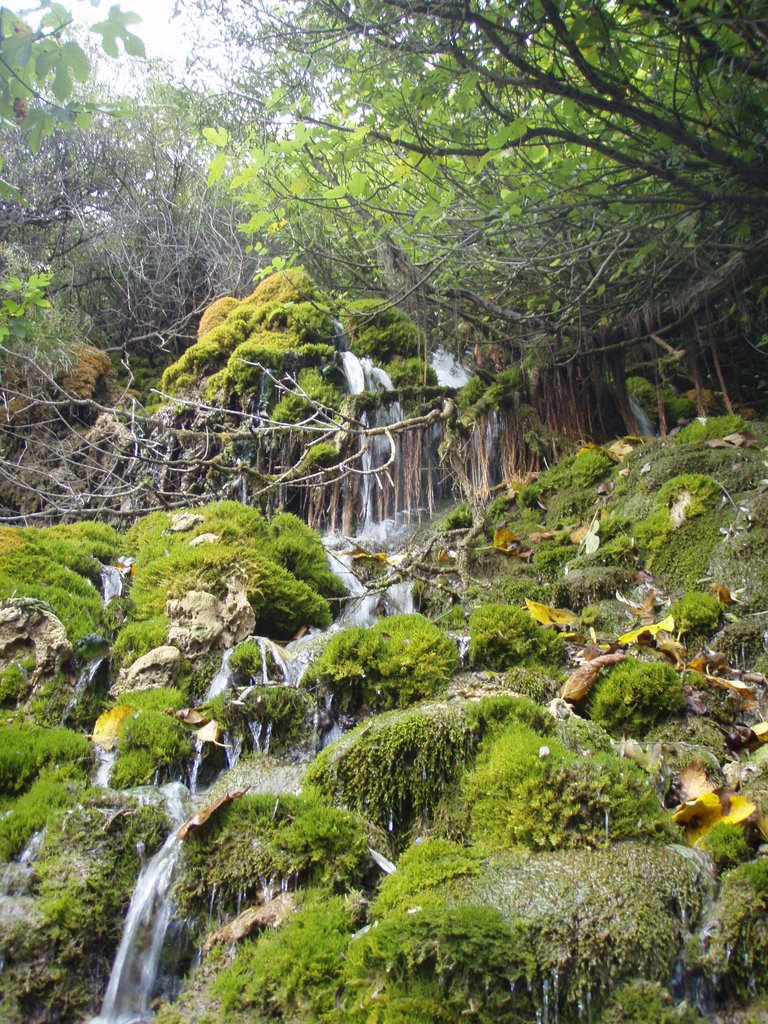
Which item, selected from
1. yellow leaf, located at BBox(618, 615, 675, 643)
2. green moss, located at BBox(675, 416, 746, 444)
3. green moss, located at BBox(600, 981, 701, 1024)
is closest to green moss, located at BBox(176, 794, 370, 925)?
green moss, located at BBox(600, 981, 701, 1024)

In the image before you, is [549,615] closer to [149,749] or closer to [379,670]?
[379,670]

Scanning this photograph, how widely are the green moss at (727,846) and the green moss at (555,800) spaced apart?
17cm

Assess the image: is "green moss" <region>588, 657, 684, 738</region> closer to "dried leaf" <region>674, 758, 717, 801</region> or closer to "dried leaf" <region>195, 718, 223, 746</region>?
"dried leaf" <region>674, 758, 717, 801</region>

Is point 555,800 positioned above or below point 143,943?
above

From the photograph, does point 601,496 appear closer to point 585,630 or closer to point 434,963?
point 585,630

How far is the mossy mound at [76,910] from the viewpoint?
2.67 m

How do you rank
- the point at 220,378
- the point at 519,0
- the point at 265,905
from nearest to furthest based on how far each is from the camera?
the point at 265,905
the point at 519,0
the point at 220,378

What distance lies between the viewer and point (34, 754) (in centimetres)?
355

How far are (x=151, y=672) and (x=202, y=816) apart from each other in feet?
4.96

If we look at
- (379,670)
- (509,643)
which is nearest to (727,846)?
(509,643)

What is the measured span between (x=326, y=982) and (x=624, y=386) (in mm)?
7249

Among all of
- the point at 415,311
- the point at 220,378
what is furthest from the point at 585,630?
the point at 220,378

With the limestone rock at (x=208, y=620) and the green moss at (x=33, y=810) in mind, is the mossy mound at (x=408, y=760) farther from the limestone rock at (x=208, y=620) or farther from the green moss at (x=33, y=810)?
the limestone rock at (x=208, y=620)

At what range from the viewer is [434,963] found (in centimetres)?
230
